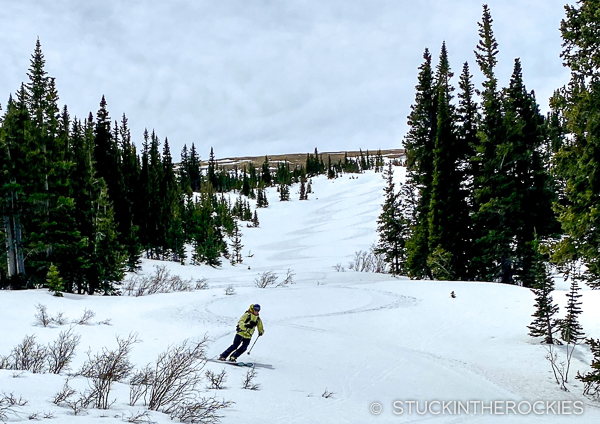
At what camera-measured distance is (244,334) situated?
404 inches

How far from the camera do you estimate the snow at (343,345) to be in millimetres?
6980

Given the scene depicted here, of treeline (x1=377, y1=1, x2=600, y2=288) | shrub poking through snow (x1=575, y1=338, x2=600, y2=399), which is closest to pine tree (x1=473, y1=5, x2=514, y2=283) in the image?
treeline (x1=377, y1=1, x2=600, y2=288)

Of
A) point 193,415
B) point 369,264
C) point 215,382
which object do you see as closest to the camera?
point 193,415

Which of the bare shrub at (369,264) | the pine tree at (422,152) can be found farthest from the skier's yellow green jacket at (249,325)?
the bare shrub at (369,264)

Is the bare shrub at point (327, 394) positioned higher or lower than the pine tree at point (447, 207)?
lower

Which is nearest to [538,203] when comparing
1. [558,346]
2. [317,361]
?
[558,346]

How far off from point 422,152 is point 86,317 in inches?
959

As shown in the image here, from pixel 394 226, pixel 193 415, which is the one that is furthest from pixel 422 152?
pixel 193 415

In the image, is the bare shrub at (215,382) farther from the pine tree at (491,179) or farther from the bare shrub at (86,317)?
the pine tree at (491,179)

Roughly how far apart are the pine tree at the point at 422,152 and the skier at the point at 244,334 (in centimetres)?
2026

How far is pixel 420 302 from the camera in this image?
19891 mm

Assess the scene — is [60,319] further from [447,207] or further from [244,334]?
[447,207]

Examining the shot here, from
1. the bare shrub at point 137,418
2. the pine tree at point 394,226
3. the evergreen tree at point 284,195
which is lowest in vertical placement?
the bare shrub at point 137,418

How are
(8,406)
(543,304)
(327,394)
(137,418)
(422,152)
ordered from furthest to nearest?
(422,152), (543,304), (327,394), (137,418), (8,406)
